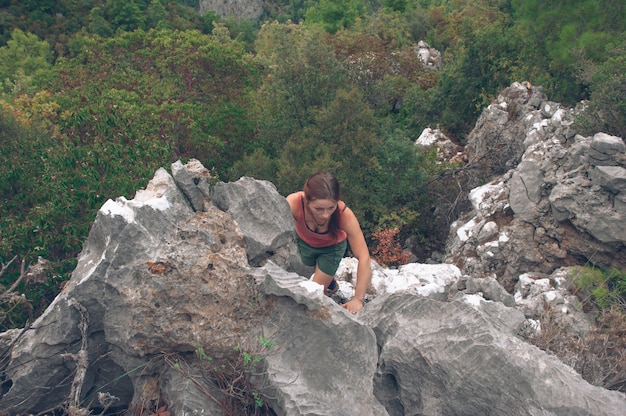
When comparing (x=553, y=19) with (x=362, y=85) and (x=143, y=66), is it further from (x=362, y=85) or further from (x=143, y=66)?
(x=143, y=66)

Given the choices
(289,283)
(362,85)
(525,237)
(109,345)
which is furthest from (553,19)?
(109,345)

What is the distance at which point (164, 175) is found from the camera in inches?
186

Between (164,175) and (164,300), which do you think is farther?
(164,175)

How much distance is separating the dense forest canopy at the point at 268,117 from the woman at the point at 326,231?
2.93m

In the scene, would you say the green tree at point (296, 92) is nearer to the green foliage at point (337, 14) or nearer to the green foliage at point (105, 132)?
the green foliage at point (105, 132)

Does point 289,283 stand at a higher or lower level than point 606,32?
higher

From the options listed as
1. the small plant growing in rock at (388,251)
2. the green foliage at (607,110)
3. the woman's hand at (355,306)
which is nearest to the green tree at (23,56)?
the small plant growing in rock at (388,251)

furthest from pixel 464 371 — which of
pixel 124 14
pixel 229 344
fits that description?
pixel 124 14

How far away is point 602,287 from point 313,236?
14.9ft

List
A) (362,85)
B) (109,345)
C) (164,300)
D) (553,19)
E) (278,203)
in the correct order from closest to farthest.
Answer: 1. (164,300)
2. (109,345)
3. (278,203)
4. (553,19)
5. (362,85)

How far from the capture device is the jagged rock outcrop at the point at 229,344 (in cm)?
400

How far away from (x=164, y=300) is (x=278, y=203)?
151 cm

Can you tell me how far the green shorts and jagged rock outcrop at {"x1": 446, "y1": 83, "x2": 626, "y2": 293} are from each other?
12.5 ft

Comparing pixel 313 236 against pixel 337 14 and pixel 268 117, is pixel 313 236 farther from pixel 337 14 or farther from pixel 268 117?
pixel 337 14
